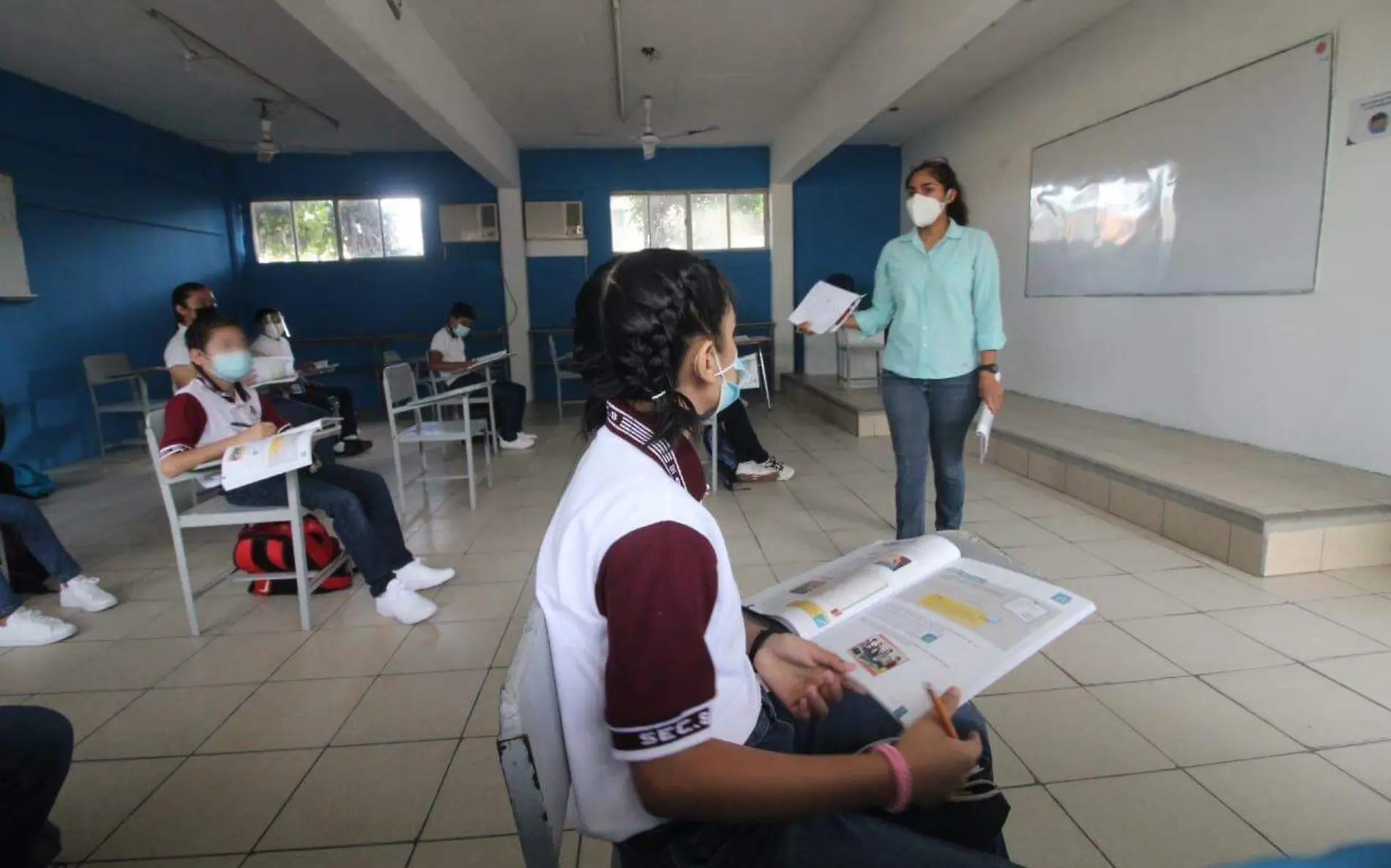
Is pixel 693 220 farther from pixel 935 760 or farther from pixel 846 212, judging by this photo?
pixel 935 760

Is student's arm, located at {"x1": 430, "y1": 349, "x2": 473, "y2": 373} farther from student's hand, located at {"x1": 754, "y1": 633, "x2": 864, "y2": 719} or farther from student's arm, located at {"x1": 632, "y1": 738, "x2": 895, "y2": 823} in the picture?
student's arm, located at {"x1": 632, "y1": 738, "x2": 895, "y2": 823}

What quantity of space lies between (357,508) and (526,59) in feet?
13.0

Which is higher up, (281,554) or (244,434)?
(244,434)

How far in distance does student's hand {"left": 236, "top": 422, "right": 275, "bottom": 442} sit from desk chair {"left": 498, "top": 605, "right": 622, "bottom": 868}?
1972 millimetres

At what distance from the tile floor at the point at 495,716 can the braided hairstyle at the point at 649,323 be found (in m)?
0.17

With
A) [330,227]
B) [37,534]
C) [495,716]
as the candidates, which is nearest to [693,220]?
[330,227]

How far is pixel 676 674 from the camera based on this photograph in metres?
0.64

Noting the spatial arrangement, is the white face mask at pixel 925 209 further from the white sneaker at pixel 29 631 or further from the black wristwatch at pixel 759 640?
the white sneaker at pixel 29 631

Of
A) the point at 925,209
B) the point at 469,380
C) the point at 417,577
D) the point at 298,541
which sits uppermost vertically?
the point at 925,209

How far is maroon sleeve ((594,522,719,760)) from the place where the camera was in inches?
25.0

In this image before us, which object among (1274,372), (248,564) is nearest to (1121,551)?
(1274,372)

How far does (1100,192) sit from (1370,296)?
195cm

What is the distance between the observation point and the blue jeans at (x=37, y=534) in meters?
2.62

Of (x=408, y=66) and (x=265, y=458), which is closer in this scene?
(x=265, y=458)
